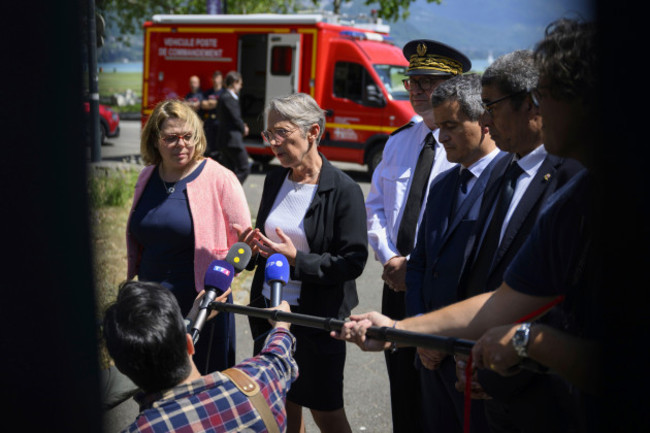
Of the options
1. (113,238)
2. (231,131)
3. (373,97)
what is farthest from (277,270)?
(373,97)

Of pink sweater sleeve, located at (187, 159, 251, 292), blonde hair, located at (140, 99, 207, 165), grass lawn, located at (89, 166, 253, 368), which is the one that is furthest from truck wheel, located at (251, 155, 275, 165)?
pink sweater sleeve, located at (187, 159, 251, 292)

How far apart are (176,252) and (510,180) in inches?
61.7

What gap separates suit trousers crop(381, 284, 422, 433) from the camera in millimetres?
3023

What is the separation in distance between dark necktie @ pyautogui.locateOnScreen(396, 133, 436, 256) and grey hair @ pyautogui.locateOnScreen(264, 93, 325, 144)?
47 centimetres

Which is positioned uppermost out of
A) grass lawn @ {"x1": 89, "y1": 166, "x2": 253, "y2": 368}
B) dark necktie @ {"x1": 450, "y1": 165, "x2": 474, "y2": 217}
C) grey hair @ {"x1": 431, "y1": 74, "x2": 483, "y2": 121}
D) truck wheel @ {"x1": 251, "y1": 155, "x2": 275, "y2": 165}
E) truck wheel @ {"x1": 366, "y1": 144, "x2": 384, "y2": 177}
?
grey hair @ {"x1": 431, "y1": 74, "x2": 483, "y2": 121}

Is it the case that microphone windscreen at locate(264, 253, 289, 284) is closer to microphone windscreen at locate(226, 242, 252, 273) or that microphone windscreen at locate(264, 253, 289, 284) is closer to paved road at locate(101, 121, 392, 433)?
microphone windscreen at locate(226, 242, 252, 273)

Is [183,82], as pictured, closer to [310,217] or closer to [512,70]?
[310,217]

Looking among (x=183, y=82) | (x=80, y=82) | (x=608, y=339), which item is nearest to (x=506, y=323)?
(x=608, y=339)

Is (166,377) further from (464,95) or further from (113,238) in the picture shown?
(113,238)

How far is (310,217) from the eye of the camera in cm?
302

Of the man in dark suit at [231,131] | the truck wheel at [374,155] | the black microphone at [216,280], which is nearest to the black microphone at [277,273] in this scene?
the black microphone at [216,280]

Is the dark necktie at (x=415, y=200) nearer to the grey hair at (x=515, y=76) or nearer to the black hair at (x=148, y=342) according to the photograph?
the grey hair at (x=515, y=76)

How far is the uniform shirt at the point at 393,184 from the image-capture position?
315 centimetres

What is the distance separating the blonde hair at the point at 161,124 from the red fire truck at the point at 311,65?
29.4ft
